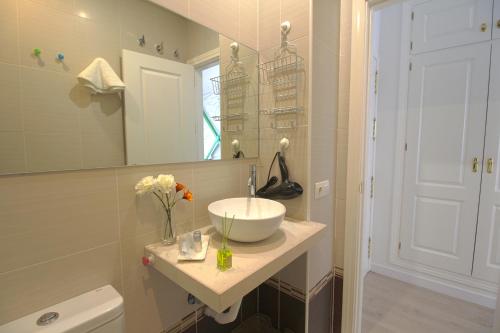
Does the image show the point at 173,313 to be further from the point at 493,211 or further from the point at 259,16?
the point at 493,211

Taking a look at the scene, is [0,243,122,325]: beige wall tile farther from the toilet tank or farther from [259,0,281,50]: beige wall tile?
[259,0,281,50]: beige wall tile

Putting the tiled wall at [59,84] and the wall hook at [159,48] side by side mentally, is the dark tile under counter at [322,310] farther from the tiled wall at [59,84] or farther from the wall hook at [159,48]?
the wall hook at [159,48]

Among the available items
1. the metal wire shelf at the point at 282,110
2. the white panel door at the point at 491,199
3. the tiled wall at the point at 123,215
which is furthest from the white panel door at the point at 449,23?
the metal wire shelf at the point at 282,110

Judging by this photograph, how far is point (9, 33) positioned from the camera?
667 mm

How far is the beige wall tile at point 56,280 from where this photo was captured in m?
0.67

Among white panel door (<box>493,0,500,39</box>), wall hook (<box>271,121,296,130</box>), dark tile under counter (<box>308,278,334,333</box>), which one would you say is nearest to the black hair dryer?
wall hook (<box>271,121,296,130</box>)

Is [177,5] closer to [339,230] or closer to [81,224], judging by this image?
[81,224]

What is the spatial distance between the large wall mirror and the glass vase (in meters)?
0.23

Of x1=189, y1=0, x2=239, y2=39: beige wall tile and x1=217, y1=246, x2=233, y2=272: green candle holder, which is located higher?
x1=189, y1=0, x2=239, y2=39: beige wall tile

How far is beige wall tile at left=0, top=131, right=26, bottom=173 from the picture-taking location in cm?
65

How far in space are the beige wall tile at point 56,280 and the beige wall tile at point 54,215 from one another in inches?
1.1

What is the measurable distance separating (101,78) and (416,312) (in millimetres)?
2631

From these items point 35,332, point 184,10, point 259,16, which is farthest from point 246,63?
point 35,332

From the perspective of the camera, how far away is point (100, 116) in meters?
0.85
